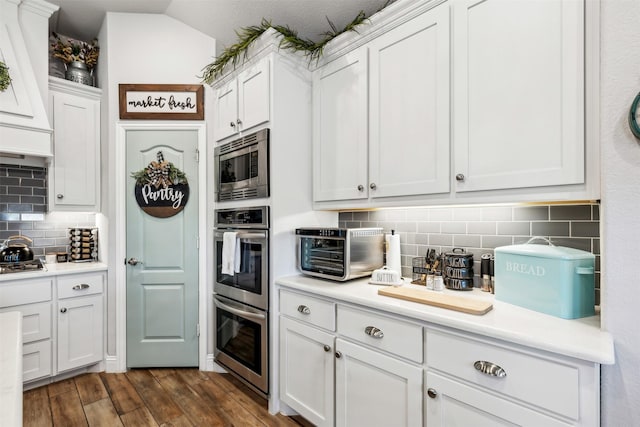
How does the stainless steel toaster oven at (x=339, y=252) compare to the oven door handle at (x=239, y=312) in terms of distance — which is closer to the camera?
the stainless steel toaster oven at (x=339, y=252)

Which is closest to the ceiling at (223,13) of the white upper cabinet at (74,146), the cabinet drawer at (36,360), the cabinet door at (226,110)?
the cabinet door at (226,110)

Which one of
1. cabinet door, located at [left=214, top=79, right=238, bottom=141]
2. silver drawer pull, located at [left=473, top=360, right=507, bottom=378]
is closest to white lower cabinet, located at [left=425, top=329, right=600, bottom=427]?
silver drawer pull, located at [left=473, top=360, right=507, bottom=378]

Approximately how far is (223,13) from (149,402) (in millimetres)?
2878

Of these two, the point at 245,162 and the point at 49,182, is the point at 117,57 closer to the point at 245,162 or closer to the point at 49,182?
the point at 49,182

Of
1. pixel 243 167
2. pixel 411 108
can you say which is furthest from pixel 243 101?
pixel 411 108

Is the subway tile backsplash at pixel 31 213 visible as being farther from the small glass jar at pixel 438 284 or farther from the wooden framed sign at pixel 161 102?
the small glass jar at pixel 438 284

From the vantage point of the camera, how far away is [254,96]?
2.28 meters

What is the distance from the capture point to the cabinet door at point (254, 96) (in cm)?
217

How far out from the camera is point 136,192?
2.73 meters

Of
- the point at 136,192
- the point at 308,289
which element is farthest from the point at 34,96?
the point at 308,289

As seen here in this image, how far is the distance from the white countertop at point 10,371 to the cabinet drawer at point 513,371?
4.26 ft

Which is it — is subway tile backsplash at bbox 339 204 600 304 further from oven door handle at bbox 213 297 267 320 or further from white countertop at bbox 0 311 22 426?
white countertop at bbox 0 311 22 426

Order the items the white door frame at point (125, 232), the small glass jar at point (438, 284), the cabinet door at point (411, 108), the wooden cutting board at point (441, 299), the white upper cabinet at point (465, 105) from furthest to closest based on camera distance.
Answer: the white door frame at point (125, 232), the small glass jar at point (438, 284), the cabinet door at point (411, 108), the wooden cutting board at point (441, 299), the white upper cabinet at point (465, 105)

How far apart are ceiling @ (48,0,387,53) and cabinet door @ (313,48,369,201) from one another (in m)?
0.37
